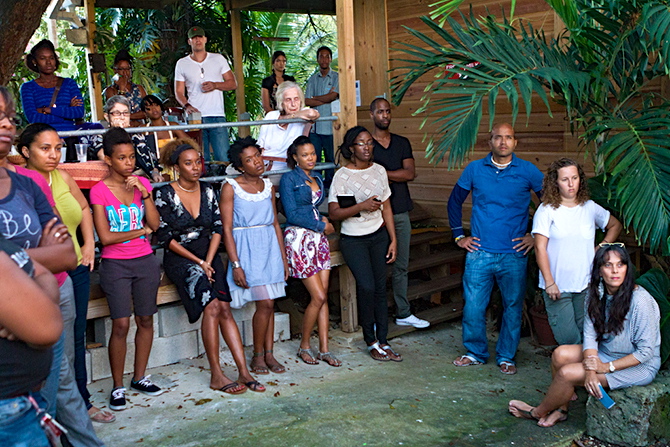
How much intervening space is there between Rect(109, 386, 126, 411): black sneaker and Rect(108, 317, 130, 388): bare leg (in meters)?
0.06

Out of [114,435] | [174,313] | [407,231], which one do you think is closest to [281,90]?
[407,231]

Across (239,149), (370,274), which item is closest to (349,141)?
(239,149)

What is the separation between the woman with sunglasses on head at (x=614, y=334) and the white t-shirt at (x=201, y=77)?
4.46 m

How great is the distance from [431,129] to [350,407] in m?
3.70

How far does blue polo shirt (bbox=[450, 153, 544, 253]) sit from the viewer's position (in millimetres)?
5199

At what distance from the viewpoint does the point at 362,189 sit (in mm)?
5449

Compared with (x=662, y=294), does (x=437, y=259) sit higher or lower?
lower

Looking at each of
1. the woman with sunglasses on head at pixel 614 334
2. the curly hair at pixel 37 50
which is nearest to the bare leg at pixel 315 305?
the woman with sunglasses on head at pixel 614 334

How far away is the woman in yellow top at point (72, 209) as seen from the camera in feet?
12.9

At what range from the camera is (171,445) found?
4.12 m

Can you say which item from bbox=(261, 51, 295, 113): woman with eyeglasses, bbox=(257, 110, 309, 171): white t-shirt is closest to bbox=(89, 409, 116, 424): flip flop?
bbox=(257, 110, 309, 171): white t-shirt

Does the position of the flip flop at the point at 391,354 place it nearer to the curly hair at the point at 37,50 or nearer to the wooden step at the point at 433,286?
the wooden step at the point at 433,286

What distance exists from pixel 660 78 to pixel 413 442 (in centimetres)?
351

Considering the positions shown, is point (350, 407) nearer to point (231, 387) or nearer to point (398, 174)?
point (231, 387)
